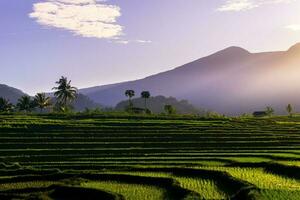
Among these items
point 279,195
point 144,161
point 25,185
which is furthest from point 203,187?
point 144,161

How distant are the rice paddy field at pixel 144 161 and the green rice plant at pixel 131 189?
47 mm

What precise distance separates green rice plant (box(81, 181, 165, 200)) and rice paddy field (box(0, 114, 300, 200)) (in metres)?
0.05

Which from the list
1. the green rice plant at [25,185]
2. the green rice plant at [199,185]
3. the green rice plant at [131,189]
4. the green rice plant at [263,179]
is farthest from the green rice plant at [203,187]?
the green rice plant at [25,185]

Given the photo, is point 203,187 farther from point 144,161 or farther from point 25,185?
point 144,161

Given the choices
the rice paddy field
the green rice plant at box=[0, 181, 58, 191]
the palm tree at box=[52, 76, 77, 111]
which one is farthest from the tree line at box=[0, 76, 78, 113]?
the green rice plant at box=[0, 181, 58, 191]

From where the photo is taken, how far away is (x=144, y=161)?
35.5m

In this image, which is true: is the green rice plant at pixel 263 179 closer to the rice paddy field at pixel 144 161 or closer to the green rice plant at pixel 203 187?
the rice paddy field at pixel 144 161

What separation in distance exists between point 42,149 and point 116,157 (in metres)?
7.71

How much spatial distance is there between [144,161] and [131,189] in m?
10.4

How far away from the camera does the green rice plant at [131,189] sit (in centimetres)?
2293

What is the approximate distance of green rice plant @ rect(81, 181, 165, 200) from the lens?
22.9m

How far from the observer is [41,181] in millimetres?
28875

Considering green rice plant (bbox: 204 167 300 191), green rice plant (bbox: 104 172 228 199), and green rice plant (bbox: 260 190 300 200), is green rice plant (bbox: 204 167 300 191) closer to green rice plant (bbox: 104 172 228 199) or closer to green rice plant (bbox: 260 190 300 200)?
green rice plant (bbox: 260 190 300 200)

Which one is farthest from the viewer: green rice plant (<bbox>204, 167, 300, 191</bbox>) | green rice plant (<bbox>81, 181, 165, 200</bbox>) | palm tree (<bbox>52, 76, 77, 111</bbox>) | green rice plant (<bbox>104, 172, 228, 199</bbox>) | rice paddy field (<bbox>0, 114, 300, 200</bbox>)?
palm tree (<bbox>52, 76, 77, 111</bbox>)
